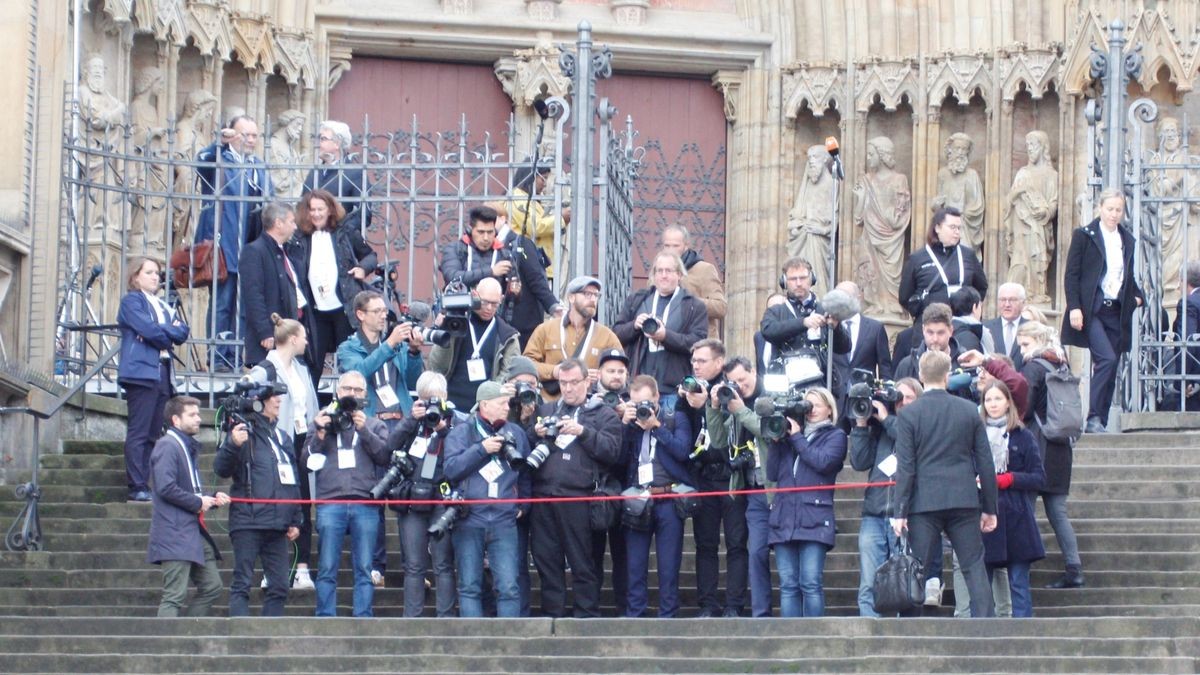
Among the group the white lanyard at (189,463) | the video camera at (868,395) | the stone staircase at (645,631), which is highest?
the video camera at (868,395)

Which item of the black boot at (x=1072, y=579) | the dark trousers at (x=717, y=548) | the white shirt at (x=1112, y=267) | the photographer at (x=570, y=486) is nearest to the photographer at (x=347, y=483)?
the photographer at (x=570, y=486)

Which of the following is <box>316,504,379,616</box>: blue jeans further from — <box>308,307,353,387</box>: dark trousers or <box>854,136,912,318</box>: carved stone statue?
<box>854,136,912,318</box>: carved stone statue

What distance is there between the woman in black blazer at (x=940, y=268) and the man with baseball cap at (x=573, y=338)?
2.01m

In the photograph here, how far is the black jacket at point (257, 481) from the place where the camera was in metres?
13.8

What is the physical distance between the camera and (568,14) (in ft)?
72.1

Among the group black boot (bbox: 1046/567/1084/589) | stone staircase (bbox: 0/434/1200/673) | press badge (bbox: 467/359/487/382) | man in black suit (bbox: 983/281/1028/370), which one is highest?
man in black suit (bbox: 983/281/1028/370)

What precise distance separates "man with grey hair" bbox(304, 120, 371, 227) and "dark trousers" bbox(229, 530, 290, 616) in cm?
316

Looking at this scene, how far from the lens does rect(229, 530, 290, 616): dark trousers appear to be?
13812 millimetres

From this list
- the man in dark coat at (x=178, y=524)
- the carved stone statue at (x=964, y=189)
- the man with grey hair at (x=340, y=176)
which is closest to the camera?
the man in dark coat at (x=178, y=524)

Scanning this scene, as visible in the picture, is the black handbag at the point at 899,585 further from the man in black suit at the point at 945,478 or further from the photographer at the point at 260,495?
the photographer at the point at 260,495

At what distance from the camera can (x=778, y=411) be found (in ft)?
44.8

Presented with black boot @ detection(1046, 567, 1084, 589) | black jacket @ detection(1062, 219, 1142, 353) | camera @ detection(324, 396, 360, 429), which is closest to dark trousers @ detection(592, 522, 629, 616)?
camera @ detection(324, 396, 360, 429)

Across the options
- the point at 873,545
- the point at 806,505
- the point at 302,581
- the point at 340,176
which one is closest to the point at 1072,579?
the point at 873,545

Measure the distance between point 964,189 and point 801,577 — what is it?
8093mm
